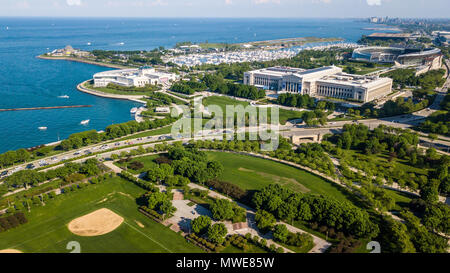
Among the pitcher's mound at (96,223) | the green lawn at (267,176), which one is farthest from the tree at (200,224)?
the green lawn at (267,176)

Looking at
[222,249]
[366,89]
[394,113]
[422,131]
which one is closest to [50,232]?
[222,249]

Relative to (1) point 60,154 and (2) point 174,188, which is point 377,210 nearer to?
(2) point 174,188

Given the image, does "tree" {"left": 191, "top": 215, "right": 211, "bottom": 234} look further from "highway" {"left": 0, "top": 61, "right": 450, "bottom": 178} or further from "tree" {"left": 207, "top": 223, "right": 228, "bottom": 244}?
"highway" {"left": 0, "top": 61, "right": 450, "bottom": 178}

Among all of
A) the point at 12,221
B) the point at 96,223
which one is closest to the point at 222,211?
the point at 96,223

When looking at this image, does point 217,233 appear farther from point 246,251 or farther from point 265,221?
point 265,221

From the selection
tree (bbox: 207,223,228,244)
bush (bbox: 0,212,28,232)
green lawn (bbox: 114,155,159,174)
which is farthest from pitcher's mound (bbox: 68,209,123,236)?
green lawn (bbox: 114,155,159,174)

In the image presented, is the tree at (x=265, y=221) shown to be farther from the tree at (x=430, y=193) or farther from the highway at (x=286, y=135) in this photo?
the highway at (x=286, y=135)
